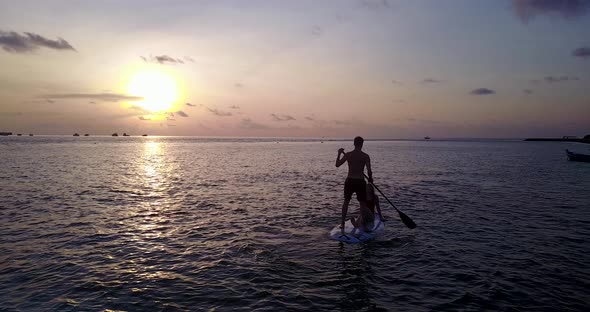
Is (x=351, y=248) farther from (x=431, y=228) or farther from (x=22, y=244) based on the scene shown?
(x=22, y=244)

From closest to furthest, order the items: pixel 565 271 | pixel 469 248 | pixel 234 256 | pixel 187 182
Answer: pixel 565 271 → pixel 234 256 → pixel 469 248 → pixel 187 182

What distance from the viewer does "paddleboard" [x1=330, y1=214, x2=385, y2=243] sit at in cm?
1320

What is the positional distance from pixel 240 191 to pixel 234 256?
15307 millimetres

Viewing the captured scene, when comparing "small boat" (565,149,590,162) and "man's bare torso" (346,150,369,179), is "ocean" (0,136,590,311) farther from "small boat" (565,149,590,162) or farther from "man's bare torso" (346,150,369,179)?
"small boat" (565,149,590,162)

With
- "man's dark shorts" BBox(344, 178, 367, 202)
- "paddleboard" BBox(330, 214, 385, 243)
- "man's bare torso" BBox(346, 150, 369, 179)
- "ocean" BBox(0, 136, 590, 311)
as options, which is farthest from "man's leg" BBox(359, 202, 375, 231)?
"man's bare torso" BBox(346, 150, 369, 179)

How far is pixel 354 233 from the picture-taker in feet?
44.4

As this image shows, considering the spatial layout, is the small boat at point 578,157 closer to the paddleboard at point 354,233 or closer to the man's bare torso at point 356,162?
the paddleboard at point 354,233

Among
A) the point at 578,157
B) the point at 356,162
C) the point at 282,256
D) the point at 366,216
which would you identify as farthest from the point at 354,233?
the point at 578,157

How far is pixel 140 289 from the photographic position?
29.3 feet

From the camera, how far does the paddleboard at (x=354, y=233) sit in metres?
13.2

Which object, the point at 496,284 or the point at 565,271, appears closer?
the point at 496,284

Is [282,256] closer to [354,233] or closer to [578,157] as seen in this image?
[354,233]

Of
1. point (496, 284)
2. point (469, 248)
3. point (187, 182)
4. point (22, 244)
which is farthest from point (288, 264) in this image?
point (187, 182)

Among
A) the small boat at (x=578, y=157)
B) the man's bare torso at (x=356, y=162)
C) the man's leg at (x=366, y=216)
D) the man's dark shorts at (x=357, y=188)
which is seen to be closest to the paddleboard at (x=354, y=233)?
the man's leg at (x=366, y=216)
